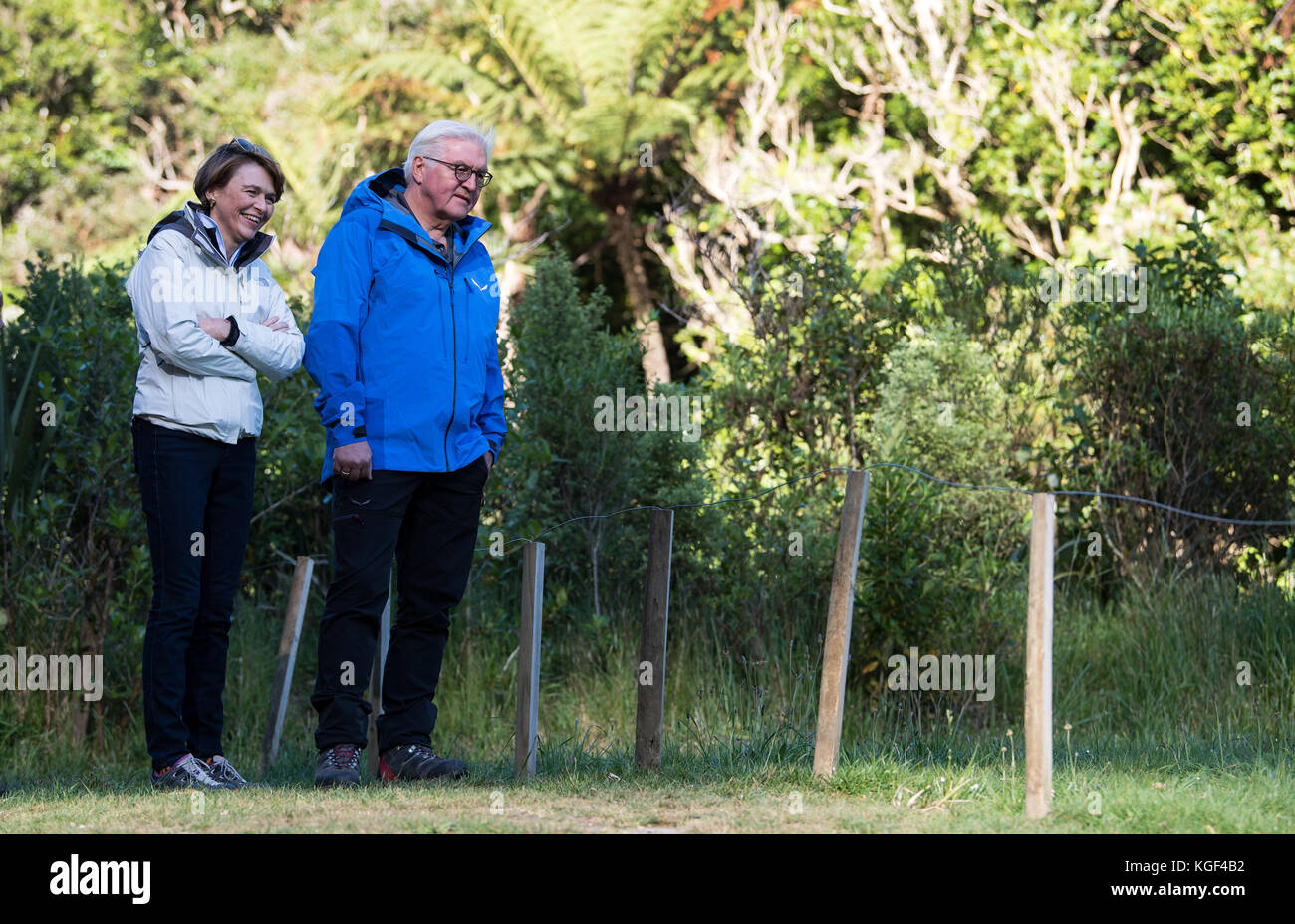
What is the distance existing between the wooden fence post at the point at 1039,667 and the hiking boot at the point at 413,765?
5.94 ft

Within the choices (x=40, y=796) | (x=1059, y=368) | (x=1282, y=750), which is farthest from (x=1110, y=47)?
(x=40, y=796)

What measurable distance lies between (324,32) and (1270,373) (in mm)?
17084

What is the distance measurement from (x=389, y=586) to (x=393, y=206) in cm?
124

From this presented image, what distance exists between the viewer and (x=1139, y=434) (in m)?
7.84

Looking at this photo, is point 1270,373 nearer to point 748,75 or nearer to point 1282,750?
point 1282,750

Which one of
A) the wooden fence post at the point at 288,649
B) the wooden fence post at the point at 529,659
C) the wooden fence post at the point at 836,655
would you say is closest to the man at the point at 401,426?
the wooden fence post at the point at 529,659

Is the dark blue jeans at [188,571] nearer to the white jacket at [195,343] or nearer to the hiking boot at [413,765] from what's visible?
the white jacket at [195,343]

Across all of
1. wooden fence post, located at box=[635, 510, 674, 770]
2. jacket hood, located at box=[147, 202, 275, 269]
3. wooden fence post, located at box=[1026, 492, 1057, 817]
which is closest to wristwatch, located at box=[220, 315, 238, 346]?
jacket hood, located at box=[147, 202, 275, 269]

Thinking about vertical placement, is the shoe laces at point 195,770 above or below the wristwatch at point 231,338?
below

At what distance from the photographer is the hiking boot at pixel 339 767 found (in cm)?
438

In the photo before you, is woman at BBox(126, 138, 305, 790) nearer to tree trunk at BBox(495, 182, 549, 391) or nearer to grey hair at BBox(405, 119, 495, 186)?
grey hair at BBox(405, 119, 495, 186)

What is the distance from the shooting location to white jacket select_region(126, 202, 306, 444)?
14.5ft

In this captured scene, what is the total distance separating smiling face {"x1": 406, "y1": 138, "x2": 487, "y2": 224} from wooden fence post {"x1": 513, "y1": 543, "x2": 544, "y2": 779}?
1.15 meters

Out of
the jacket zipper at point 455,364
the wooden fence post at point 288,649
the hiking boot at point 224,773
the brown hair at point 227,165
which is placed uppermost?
the brown hair at point 227,165
